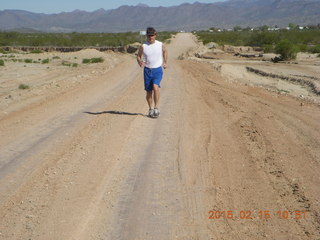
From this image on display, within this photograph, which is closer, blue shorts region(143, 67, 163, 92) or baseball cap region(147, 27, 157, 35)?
baseball cap region(147, 27, 157, 35)

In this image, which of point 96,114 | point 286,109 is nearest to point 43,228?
point 96,114

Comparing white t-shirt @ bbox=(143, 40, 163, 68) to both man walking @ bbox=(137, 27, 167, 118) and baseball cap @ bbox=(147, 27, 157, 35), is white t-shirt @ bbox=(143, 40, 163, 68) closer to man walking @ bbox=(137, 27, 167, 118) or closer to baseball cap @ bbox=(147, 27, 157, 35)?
man walking @ bbox=(137, 27, 167, 118)

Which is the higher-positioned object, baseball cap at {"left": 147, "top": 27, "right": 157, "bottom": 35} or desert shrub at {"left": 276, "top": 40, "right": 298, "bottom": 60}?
baseball cap at {"left": 147, "top": 27, "right": 157, "bottom": 35}

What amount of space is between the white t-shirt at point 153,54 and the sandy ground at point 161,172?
123 centimetres

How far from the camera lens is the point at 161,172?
6078 mm

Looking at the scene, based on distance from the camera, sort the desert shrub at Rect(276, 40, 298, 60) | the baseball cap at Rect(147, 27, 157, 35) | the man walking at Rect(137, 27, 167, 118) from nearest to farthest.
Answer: the baseball cap at Rect(147, 27, 157, 35) < the man walking at Rect(137, 27, 167, 118) < the desert shrub at Rect(276, 40, 298, 60)

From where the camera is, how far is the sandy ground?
4.63 m

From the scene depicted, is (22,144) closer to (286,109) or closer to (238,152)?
(238,152)

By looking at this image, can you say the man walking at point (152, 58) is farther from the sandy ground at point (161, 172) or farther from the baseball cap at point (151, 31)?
the sandy ground at point (161, 172)
